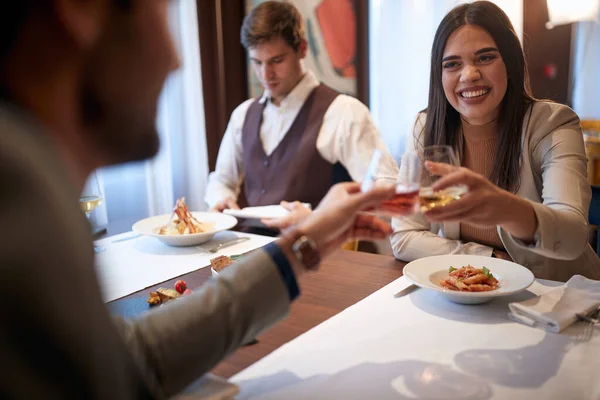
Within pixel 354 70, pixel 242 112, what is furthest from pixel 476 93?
pixel 354 70

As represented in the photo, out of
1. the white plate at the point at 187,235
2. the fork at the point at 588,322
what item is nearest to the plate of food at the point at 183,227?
the white plate at the point at 187,235

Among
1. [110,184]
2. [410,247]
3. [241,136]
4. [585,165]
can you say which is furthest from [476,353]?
[110,184]

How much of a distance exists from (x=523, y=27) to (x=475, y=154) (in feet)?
6.28

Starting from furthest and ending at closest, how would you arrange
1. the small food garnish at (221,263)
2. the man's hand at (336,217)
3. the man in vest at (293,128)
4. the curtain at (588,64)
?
the curtain at (588,64), the man in vest at (293,128), the small food garnish at (221,263), the man's hand at (336,217)

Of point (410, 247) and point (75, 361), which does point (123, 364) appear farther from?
point (410, 247)

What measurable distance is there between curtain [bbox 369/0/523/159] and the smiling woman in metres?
1.70

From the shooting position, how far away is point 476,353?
0.85 m

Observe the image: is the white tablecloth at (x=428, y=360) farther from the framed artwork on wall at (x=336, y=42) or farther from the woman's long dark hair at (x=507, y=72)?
the framed artwork on wall at (x=336, y=42)

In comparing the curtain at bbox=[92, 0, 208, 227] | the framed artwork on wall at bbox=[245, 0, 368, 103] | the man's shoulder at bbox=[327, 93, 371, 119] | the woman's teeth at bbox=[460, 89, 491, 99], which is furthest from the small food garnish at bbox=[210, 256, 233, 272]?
the framed artwork on wall at bbox=[245, 0, 368, 103]

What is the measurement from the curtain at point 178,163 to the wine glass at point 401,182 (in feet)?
7.61

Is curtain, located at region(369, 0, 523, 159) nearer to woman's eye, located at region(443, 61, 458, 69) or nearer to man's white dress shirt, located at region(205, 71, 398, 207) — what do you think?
man's white dress shirt, located at region(205, 71, 398, 207)

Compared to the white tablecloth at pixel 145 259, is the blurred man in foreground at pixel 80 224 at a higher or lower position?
higher

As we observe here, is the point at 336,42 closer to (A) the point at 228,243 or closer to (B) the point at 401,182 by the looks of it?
(A) the point at 228,243

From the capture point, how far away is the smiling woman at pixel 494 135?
1.37m
